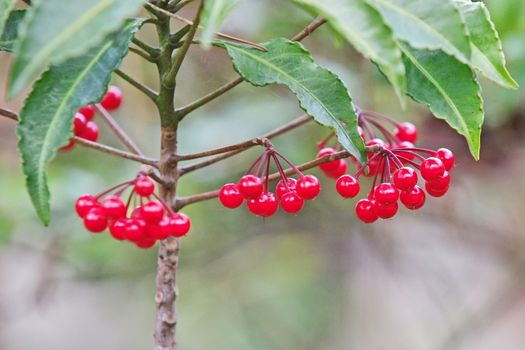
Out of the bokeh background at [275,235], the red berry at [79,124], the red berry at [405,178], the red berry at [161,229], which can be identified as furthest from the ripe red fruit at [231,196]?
the bokeh background at [275,235]

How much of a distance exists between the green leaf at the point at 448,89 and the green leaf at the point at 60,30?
0.45 m

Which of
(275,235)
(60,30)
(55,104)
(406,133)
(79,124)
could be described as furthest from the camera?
(275,235)

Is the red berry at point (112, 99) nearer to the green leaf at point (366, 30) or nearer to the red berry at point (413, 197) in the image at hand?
the red berry at point (413, 197)

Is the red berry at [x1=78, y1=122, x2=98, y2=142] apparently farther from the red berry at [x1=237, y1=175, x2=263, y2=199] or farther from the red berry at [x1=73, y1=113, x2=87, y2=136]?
the red berry at [x1=237, y1=175, x2=263, y2=199]

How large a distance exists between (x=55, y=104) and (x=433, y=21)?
1.49ft

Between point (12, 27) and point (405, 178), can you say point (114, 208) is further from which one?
point (405, 178)

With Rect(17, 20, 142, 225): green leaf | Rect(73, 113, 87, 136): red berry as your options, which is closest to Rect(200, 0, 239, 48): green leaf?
Rect(17, 20, 142, 225): green leaf

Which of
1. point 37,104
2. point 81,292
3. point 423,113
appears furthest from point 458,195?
point 37,104

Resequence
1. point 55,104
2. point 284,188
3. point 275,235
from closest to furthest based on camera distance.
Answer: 1. point 55,104
2. point 284,188
3. point 275,235

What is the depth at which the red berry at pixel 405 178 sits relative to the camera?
1078 mm

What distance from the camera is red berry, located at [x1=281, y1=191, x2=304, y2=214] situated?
1.12 metres

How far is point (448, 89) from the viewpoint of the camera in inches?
41.3

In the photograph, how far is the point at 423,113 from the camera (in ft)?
9.41

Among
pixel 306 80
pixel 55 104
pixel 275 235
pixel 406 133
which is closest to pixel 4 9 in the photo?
pixel 55 104
